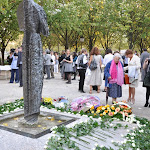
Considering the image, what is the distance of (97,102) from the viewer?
6.54m

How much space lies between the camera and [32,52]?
416 cm

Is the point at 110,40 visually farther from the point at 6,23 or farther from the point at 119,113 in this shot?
the point at 119,113

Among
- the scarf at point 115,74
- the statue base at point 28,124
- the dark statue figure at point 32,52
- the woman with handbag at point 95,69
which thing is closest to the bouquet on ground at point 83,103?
the scarf at point 115,74

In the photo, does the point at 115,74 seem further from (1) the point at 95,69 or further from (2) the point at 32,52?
(2) the point at 32,52

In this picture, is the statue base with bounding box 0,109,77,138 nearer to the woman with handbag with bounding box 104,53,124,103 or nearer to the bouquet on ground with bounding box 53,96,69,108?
the bouquet on ground with bounding box 53,96,69,108

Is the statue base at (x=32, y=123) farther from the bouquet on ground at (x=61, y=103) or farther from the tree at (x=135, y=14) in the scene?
the tree at (x=135, y=14)

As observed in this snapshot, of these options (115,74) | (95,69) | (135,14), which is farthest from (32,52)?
(135,14)

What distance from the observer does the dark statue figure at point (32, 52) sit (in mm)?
4148

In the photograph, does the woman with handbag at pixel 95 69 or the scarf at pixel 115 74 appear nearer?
the scarf at pixel 115 74

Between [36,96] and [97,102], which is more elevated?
[36,96]

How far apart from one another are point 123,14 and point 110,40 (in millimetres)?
11302

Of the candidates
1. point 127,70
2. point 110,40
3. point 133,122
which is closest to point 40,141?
point 133,122

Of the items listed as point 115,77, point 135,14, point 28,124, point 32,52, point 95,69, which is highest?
point 135,14

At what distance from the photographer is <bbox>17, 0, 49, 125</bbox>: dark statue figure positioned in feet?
13.6
